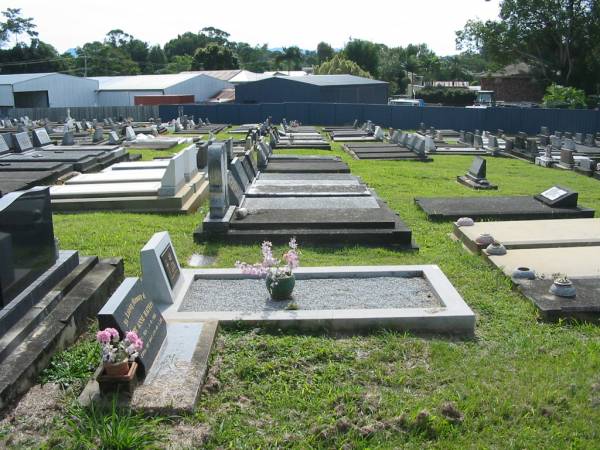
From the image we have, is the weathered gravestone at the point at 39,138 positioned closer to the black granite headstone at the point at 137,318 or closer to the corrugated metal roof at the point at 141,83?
the black granite headstone at the point at 137,318

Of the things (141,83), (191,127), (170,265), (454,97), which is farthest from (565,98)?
(170,265)

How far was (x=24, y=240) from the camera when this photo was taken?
17.5 ft

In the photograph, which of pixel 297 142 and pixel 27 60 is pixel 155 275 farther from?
pixel 27 60

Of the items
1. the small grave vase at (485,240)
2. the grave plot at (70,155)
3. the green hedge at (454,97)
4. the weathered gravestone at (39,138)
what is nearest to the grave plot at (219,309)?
the small grave vase at (485,240)

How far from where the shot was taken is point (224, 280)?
253 inches

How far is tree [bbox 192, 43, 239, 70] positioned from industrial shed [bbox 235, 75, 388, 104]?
3699 centimetres

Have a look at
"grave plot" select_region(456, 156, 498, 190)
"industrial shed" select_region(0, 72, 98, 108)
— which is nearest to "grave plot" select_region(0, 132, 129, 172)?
"grave plot" select_region(456, 156, 498, 190)

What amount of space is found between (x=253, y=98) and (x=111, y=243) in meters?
33.8

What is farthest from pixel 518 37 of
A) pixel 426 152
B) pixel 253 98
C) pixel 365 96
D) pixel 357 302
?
pixel 357 302

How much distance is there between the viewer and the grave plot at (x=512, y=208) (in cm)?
973

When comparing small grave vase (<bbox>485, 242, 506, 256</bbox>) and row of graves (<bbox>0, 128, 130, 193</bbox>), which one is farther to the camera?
row of graves (<bbox>0, 128, 130, 193</bbox>)

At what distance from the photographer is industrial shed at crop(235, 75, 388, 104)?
39594 millimetres

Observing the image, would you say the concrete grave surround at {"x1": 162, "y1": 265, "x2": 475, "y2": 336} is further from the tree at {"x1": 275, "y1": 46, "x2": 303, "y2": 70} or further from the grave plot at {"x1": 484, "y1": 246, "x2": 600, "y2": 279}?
the tree at {"x1": 275, "y1": 46, "x2": 303, "y2": 70}

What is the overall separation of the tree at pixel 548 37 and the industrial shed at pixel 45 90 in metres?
30.9
